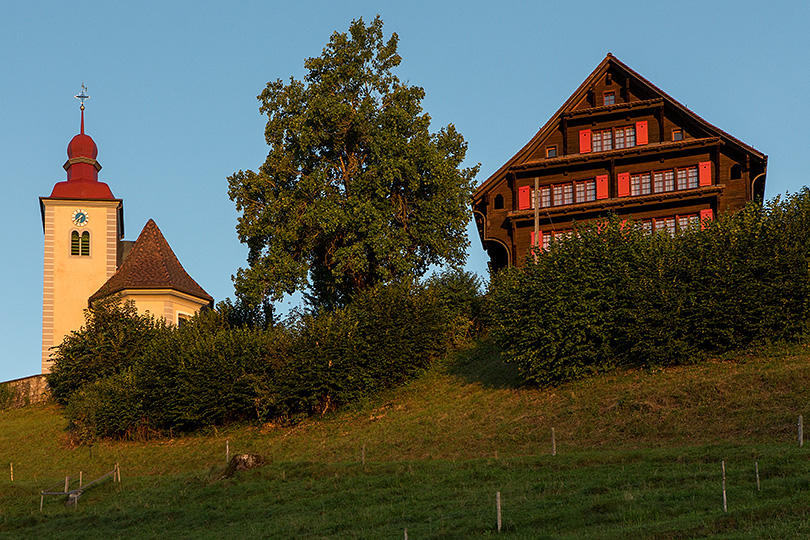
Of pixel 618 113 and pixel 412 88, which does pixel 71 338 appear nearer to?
pixel 412 88

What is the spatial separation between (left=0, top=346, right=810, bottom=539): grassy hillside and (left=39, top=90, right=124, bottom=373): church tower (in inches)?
785

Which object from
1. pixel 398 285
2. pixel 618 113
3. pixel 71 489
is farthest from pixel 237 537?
pixel 618 113

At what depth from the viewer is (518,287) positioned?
145ft

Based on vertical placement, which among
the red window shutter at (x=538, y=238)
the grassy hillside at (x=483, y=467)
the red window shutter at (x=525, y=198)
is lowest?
the grassy hillside at (x=483, y=467)

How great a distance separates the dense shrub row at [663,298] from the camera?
128ft

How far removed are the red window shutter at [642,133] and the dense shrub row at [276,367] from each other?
13.9m

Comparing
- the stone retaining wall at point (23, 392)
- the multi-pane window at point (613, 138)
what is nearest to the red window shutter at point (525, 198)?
the multi-pane window at point (613, 138)

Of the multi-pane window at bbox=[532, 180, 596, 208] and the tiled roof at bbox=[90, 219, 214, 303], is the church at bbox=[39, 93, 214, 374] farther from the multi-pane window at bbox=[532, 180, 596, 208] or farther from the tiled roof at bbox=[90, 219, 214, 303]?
the multi-pane window at bbox=[532, 180, 596, 208]

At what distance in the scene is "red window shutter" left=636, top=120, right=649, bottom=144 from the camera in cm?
5406

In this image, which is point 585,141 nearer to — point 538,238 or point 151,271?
point 538,238

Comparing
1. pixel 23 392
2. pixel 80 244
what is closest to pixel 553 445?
pixel 23 392

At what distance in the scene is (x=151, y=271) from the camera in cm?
6419

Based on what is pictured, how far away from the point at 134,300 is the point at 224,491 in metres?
30.9

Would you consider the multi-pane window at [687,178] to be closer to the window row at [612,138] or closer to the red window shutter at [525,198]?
the window row at [612,138]
